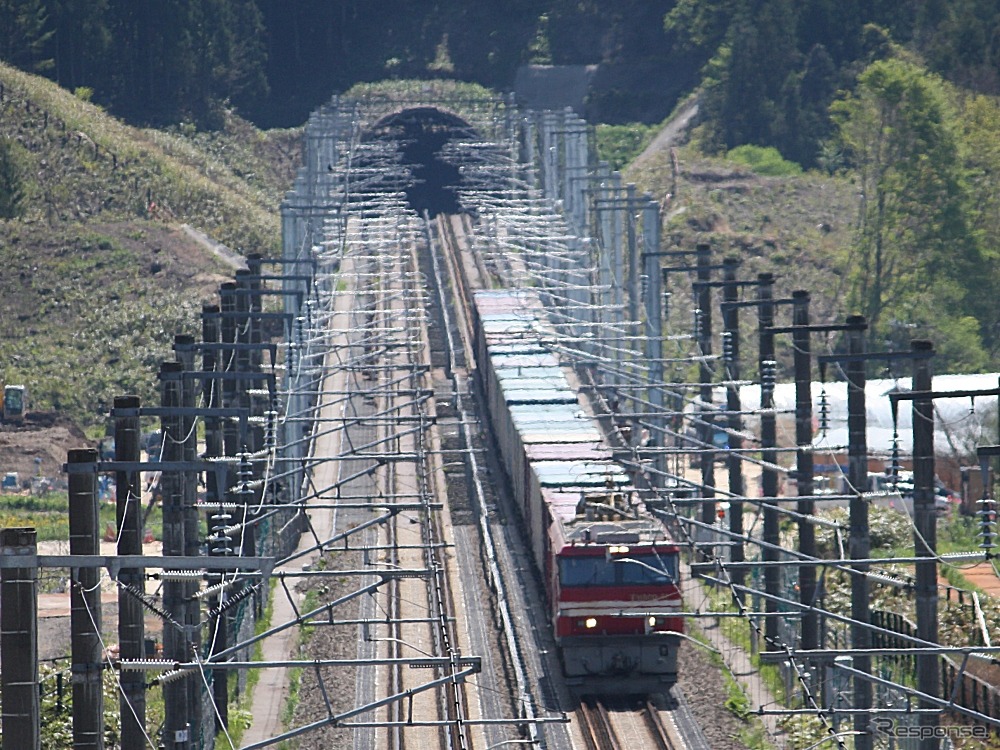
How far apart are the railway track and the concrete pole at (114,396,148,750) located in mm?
10248

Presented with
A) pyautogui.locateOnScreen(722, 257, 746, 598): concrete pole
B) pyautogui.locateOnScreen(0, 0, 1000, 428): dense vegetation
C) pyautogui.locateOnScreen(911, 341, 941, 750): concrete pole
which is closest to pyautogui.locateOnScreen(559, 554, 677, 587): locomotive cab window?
pyautogui.locateOnScreen(722, 257, 746, 598): concrete pole

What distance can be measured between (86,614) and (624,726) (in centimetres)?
1383

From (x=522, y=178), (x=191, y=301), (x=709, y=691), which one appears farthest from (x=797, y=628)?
(x=522, y=178)

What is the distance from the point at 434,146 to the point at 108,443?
37.7m

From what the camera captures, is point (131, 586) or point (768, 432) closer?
point (131, 586)

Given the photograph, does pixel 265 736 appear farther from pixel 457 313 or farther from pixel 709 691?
pixel 457 313

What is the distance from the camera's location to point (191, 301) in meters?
73.9

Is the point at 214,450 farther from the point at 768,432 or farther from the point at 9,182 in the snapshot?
the point at 9,182

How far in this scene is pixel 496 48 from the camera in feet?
391

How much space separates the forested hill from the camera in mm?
101188

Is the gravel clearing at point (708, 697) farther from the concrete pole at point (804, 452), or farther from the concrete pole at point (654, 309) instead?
the concrete pole at point (654, 309)

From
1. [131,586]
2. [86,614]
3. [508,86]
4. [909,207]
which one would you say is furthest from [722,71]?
[86,614]

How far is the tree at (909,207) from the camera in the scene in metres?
75.4

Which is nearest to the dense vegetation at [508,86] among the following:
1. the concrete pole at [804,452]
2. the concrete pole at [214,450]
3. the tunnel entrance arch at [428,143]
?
the tunnel entrance arch at [428,143]
